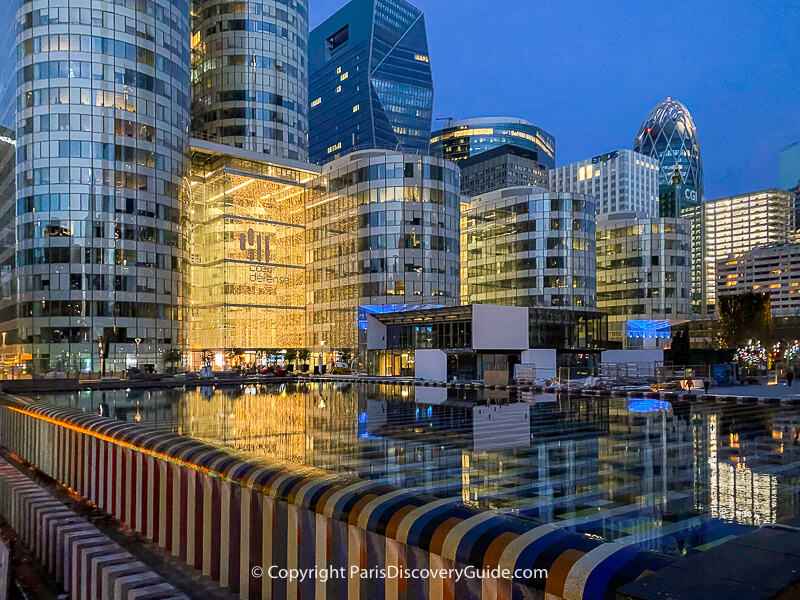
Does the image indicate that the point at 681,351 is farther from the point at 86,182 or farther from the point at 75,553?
the point at 86,182

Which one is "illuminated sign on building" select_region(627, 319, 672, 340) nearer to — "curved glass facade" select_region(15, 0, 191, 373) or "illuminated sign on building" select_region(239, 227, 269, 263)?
Answer: "illuminated sign on building" select_region(239, 227, 269, 263)

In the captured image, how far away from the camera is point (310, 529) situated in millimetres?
5367

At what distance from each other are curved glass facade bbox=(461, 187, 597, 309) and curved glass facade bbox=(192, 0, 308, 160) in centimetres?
3849

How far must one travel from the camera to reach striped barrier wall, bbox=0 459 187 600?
5668 millimetres

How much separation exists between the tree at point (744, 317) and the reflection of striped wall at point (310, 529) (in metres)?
81.2

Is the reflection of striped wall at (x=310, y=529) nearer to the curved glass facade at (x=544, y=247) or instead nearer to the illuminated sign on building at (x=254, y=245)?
the illuminated sign on building at (x=254, y=245)

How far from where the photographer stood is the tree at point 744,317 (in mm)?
78062

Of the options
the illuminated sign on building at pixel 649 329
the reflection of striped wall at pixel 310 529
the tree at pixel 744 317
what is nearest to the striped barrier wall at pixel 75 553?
the reflection of striped wall at pixel 310 529

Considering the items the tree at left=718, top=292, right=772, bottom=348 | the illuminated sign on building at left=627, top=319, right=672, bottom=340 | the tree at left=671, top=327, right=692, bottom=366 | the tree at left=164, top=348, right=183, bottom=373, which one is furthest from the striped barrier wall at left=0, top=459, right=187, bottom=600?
the illuminated sign on building at left=627, top=319, right=672, bottom=340

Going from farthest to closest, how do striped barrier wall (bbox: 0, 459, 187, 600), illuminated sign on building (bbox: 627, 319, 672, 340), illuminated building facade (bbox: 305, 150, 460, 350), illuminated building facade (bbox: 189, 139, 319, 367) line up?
illuminated sign on building (bbox: 627, 319, 672, 340)
illuminated building facade (bbox: 189, 139, 319, 367)
illuminated building facade (bbox: 305, 150, 460, 350)
striped barrier wall (bbox: 0, 459, 187, 600)

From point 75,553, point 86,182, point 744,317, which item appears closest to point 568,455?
point 75,553

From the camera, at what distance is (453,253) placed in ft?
293

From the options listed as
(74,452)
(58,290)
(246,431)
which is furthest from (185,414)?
(58,290)

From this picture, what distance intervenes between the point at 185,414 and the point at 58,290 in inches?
2289
